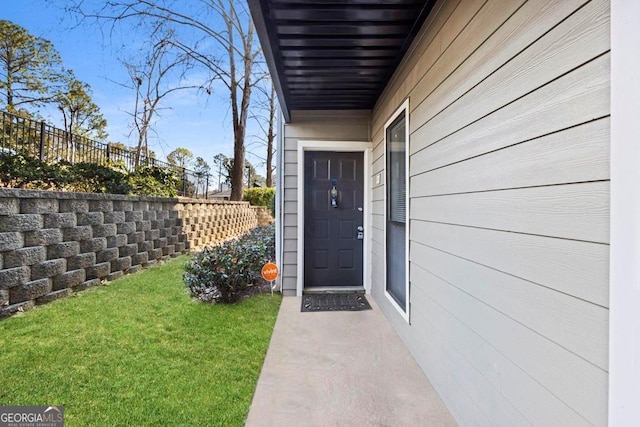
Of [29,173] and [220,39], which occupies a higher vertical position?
[220,39]

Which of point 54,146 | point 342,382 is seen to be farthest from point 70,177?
point 342,382

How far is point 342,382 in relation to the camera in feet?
6.81

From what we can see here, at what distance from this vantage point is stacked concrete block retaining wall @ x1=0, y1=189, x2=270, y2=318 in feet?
9.28

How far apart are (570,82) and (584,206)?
0.39 meters

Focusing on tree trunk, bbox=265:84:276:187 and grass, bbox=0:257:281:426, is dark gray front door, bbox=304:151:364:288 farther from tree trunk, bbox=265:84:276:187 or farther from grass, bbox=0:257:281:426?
tree trunk, bbox=265:84:276:187

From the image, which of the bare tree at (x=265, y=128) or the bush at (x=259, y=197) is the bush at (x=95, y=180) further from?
the bush at (x=259, y=197)

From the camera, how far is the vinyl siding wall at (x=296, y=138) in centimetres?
397

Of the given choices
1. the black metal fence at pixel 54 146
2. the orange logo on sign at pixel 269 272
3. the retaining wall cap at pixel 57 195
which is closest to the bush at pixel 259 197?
the black metal fence at pixel 54 146

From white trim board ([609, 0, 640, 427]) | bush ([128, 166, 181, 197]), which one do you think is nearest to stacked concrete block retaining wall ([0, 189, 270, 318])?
bush ([128, 166, 181, 197])

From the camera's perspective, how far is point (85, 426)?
5.14 feet

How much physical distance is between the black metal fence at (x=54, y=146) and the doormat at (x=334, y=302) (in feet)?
13.0

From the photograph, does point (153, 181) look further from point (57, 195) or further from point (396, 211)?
point (396, 211)

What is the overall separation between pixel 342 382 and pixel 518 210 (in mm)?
1558

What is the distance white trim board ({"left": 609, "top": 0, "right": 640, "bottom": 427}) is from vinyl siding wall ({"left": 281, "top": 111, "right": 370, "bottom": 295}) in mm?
3251
